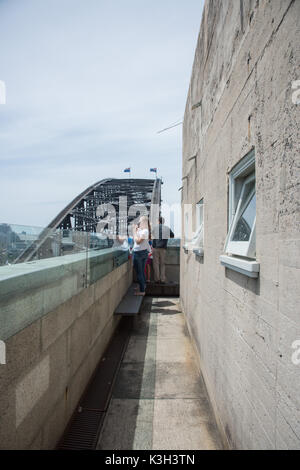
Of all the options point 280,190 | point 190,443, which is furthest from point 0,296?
point 190,443

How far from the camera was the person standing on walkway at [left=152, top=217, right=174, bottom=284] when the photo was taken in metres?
8.38

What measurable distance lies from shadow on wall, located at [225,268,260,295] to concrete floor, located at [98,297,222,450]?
144 centimetres

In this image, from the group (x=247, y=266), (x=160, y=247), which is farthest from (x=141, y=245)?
(x=247, y=266)

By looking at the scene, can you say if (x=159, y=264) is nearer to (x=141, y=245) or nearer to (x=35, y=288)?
(x=141, y=245)

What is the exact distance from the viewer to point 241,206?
2.34 metres

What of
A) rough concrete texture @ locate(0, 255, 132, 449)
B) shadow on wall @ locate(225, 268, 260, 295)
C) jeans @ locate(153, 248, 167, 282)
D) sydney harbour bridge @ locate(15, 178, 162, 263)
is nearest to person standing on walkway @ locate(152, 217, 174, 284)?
jeans @ locate(153, 248, 167, 282)

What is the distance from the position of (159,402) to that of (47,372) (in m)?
1.49

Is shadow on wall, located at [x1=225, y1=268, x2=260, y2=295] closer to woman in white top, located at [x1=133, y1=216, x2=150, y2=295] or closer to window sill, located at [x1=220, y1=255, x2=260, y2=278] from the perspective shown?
window sill, located at [x1=220, y1=255, x2=260, y2=278]

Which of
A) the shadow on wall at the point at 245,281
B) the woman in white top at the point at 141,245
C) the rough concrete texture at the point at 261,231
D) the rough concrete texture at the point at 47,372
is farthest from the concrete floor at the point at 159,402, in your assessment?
the woman in white top at the point at 141,245

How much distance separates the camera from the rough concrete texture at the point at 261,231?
128 cm

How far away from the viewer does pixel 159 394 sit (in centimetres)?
334

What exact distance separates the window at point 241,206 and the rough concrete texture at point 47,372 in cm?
146
